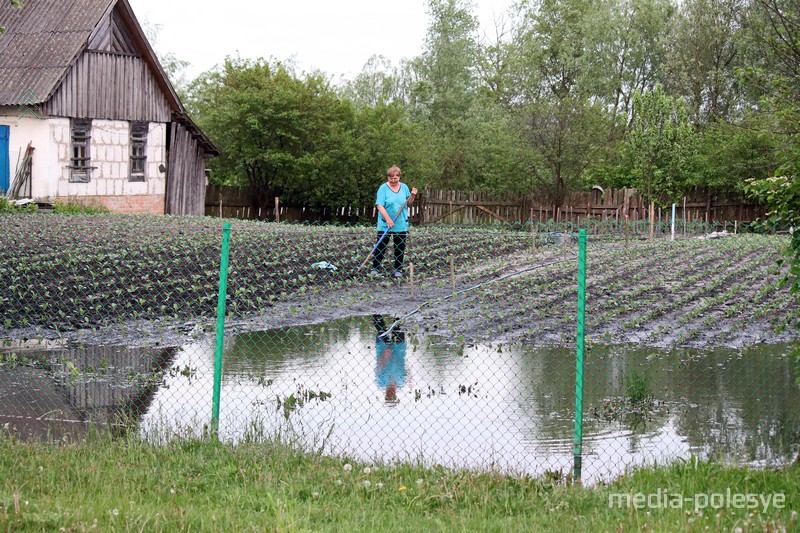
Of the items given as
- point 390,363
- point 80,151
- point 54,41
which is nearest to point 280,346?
point 390,363

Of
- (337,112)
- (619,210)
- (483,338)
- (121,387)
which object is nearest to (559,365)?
(483,338)

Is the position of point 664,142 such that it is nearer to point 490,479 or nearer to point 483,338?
point 483,338

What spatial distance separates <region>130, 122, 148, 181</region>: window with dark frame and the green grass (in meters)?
25.9

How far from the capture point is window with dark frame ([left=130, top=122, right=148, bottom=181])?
31472mm

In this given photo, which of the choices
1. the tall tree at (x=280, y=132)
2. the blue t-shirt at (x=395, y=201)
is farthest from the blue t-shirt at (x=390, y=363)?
the tall tree at (x=280, y=132)

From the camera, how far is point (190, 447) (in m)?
6.72

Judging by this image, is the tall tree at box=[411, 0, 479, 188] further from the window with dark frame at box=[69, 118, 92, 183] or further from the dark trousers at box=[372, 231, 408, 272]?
the dark trousers at box=[372, 231, 408, 272]

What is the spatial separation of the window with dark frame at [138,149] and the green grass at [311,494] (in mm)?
25946

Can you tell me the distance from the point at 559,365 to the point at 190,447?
199 inches

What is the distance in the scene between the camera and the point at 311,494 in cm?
566

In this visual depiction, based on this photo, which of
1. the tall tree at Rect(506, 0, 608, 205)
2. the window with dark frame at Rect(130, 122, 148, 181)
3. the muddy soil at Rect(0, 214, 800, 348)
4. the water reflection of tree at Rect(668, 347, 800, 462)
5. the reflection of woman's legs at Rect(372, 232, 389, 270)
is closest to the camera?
the water reflection of tree at Rect(668, 347, 800, 462)

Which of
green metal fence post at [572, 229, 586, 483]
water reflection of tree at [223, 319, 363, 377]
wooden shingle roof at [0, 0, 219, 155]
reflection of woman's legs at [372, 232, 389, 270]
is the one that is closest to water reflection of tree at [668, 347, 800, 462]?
green metal fence post at [572, 229, 586, 483]

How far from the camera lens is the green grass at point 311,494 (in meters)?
5.05

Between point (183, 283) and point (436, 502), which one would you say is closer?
point (436, 502)
